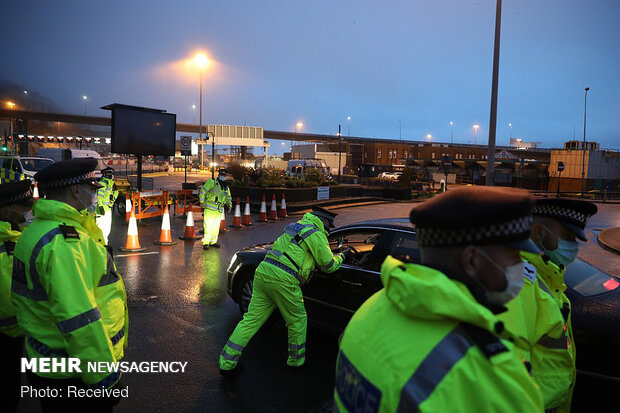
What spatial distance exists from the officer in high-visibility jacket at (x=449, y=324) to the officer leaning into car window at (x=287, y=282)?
2.68 m

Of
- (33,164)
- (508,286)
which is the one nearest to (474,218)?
(508,286)

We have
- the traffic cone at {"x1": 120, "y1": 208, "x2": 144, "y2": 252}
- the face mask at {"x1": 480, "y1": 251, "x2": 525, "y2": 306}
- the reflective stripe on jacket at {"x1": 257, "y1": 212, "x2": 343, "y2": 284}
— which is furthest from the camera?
the traffic cone at {"x1": 120, "y1": 208, "x2": 144, "y2": 252}

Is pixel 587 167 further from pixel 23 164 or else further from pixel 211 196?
pixel 23 164

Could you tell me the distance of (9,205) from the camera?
3.21 metres

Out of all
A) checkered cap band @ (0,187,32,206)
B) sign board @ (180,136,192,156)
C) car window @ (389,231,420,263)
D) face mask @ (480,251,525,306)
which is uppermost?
sign board @ (180,136,192,156)

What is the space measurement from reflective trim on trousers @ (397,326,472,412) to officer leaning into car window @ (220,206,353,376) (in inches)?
117

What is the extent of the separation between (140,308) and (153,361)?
176 cm

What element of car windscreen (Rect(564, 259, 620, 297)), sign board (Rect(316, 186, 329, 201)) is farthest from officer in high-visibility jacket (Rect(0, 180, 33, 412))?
sign board (Rect(316, 186, 329, 201))

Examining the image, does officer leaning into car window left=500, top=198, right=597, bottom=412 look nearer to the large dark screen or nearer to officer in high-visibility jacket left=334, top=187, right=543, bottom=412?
officer in high-visibility jacket left=334, top=187, right=543, bottom=412

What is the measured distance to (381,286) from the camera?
438 cm

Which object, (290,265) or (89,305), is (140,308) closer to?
(290,265)

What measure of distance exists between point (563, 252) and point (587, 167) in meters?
50.1

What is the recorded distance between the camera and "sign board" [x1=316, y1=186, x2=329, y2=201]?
20656mm

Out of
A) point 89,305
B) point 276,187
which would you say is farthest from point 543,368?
point 276,187
